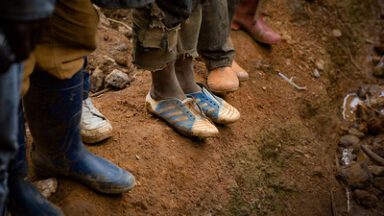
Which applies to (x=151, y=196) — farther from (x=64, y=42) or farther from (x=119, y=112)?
(x=64, y=42)

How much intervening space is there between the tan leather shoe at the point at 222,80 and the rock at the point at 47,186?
916 mm

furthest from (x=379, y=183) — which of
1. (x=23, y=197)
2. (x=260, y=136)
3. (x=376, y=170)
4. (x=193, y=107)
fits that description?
(x=23, y=197)

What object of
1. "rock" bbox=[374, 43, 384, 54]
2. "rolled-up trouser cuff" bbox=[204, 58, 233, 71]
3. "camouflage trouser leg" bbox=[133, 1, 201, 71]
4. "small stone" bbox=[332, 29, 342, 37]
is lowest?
"rock" bbox=[374, 43, 384, 54]

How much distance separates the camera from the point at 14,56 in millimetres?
868

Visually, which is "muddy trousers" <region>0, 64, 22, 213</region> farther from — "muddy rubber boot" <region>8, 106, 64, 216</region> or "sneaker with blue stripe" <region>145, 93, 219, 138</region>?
"sneaker with blue stripe" <region>145, 93, 219, 138</region>

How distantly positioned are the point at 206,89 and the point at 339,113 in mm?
1277

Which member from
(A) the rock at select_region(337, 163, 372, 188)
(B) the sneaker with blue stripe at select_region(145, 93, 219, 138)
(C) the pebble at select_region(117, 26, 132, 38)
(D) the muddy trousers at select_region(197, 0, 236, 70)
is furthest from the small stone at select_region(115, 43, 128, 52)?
(A) the rock at select_region(337, 163, 372, 188)

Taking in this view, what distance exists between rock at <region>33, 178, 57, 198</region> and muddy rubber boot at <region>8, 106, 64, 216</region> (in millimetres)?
141

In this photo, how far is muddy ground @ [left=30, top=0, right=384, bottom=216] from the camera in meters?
1.92

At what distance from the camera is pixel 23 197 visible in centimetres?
144

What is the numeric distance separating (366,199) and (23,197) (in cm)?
177

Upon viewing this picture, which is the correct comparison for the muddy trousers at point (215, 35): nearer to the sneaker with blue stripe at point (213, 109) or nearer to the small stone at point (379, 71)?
the sneaker with blue stripe at point (213, 109)

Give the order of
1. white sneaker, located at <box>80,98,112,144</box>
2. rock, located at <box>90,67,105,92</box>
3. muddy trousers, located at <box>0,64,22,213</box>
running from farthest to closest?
rock, located at <box>90,67,105,92</box>
white sneaker, located at <box>80,98,112,144</box>
muddy trousers, located at <box>0,64,22,213</box>

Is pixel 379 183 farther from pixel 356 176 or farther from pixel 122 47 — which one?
pixel 122 47
